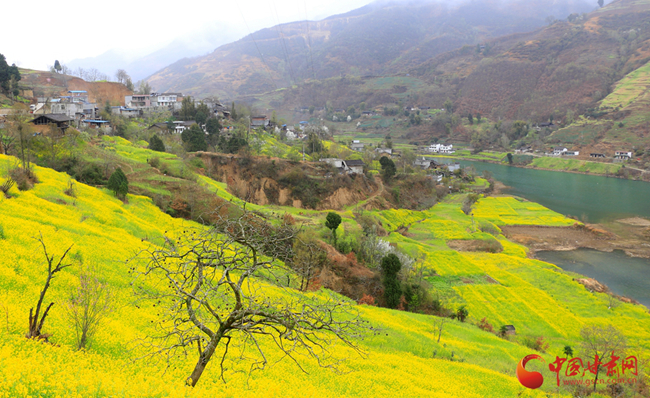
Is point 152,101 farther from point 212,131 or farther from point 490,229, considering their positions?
point 490,229

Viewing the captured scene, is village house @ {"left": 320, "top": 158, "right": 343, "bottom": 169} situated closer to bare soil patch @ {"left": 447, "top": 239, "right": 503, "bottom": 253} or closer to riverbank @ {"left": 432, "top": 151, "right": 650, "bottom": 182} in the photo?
bare soil patch @ {"left": 447, "top": 239, "right": 503, "bottom": 253}

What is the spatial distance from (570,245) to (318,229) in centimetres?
3683

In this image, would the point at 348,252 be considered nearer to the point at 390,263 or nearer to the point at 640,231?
the point at 390,263

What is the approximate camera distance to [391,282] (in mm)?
28000

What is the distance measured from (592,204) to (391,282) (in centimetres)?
6051

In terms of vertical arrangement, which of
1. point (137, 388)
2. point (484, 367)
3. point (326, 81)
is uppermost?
point (326, 81)

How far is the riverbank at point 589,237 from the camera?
48.1 meters

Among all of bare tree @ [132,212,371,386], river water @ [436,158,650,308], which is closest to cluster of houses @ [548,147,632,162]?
river water @ [436,158,650,308]

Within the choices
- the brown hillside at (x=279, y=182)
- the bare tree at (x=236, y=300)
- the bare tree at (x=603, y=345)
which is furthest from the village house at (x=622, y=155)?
the bare tree at (x=236, y=300)

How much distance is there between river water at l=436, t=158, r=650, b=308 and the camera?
131 ft

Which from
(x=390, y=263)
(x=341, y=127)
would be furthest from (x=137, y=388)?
(x=341, y=127)

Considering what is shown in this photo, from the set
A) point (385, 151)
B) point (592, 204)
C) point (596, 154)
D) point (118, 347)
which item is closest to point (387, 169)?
point (385, 151)

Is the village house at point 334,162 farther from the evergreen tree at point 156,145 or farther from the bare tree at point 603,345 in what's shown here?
the bare tree at point 603,345

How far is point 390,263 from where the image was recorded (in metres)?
27.7
